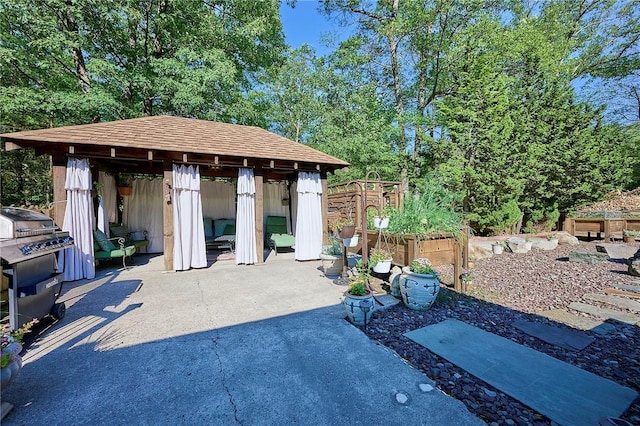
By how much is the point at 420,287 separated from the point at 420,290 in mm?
37

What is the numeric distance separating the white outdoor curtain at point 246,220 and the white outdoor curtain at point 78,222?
2661mm

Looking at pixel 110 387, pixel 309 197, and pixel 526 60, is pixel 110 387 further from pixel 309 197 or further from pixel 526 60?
pixel 526 60

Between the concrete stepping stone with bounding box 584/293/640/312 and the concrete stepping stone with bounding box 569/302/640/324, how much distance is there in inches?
8.9

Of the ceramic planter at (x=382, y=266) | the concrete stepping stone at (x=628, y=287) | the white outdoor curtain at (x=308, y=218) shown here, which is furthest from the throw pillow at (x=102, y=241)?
the concrete stepping stone at (x=628, y=287)

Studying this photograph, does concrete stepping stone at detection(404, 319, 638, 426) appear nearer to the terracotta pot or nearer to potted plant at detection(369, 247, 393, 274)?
potted plant at detection(369, 247, 393, 274)

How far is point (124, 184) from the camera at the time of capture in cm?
732

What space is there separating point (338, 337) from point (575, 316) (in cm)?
295

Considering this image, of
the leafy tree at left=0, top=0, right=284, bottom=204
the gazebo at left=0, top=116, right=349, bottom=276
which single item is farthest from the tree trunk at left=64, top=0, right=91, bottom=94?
the gazebo at left=0, top=116, right=349, bottom=276

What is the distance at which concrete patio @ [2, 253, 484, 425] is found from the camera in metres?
1.68

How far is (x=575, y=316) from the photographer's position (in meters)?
3.21

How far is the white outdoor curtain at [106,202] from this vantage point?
588cm

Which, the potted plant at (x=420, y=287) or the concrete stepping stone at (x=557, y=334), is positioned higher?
the potted plant at (x=420, y=287)

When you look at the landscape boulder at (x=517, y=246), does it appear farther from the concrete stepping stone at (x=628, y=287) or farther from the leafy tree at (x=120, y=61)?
the leafy tree at (x=120, y=61)

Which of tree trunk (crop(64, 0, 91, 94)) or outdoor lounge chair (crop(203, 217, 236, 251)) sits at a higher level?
Result: tree trunk (crop(64, 0, 91, 94))
